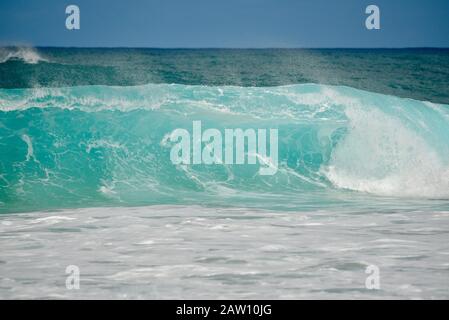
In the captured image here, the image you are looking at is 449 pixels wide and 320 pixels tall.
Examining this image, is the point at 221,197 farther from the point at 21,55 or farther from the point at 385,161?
the point at 21,55

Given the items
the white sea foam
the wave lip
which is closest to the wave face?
the white sea foam

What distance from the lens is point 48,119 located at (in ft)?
41.7

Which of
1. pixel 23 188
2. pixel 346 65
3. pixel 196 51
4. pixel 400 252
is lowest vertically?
pixel 400 252

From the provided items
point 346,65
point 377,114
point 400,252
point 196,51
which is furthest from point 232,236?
point 196,51

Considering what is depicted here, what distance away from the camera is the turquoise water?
4863mm

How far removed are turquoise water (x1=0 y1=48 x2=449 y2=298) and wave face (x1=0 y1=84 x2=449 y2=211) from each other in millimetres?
36

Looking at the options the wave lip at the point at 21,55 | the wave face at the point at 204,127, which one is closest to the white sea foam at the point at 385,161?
the wave face at the point at 204,127

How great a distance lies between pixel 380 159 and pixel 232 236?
5.66 m

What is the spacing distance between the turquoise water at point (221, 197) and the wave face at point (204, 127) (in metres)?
0.04

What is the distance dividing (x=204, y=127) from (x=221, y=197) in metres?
3.61

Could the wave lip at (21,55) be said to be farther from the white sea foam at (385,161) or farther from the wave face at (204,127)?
the white sea foam at (385,161)

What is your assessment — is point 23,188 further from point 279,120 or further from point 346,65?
point 346,65

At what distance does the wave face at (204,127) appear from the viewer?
10.0m

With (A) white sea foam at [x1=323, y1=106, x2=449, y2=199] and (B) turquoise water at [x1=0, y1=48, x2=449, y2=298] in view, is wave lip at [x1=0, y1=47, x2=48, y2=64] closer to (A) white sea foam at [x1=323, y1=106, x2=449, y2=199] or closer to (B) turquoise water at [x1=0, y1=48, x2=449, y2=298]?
(B) turquoise water at [x1=0, y1=48, x2=449, y2=298]
